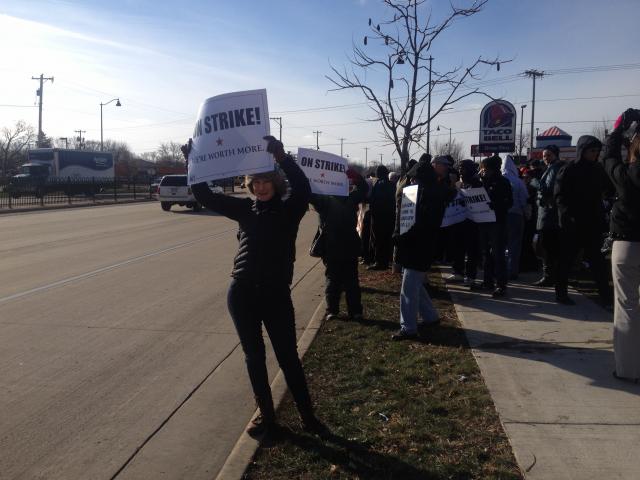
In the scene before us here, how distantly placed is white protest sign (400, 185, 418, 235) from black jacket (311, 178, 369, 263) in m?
1.11

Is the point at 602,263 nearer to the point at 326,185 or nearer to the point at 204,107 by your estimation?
the point at 326,185

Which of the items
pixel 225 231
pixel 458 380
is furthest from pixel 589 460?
pixel 225 231

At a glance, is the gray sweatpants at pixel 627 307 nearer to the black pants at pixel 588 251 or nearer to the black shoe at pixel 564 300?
the black pants at pixel 588 251

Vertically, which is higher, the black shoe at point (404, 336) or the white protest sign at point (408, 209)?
the white protest sign at point (408, 209)

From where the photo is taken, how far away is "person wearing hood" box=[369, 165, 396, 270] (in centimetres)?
1066

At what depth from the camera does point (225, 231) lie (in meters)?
19.9

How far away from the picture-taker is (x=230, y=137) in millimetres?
4352

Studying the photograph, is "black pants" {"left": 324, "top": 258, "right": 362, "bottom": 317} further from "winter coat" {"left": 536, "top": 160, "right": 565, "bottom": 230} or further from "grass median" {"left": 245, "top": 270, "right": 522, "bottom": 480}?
"winter coat" {"left": 536, "top": 160, "right": 565, "bottom": 230}

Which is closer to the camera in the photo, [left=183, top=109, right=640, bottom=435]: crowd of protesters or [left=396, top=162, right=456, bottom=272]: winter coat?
[left=183, top=109, right=640, bottom=435]: crowd of protesters

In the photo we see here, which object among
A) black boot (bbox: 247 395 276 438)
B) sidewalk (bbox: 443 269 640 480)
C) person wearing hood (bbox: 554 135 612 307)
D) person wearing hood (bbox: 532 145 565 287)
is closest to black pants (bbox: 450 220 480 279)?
person wearing hood (bbox: 532 145 565 287)

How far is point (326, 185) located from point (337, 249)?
90cm

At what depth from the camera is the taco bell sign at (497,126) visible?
36.4 ft

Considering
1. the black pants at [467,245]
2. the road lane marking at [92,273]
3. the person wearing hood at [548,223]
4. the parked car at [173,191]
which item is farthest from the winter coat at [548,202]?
the parked car at [173,191]

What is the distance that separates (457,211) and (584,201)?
1954 millimetres
